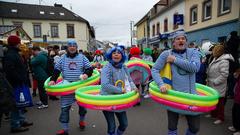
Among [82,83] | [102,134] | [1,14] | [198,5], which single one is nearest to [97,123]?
[102,134]

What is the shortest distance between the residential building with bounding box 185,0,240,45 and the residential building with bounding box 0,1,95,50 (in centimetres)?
2536

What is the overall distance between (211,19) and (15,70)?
14121 mm

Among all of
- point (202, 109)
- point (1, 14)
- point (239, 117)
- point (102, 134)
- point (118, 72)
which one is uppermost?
point (1, 14)

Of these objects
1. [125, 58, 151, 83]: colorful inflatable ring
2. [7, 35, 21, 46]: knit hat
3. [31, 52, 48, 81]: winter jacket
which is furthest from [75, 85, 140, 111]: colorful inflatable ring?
[31, 52, 48, 81]: winter jacket

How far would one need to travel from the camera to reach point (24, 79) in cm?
506

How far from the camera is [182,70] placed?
10.6 ft

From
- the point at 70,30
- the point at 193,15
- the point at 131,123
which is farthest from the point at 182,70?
the point at 70,30

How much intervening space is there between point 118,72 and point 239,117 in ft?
9.14

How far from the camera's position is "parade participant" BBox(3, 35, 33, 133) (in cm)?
488

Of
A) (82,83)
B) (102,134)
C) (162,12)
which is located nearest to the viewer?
(82,83)

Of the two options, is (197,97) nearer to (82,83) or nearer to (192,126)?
(192,126)

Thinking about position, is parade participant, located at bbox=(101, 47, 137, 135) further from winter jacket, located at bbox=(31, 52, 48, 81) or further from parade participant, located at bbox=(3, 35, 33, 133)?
winter jacket, located at bbox=(31, 52, 48, 81)

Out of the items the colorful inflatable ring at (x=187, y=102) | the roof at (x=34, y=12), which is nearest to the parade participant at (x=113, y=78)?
the colorful inflatable ring at (x=187, y=102)

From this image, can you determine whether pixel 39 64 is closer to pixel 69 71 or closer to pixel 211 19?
pixel 69 71
